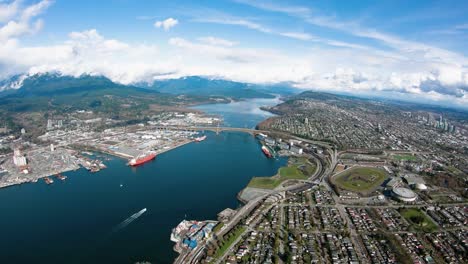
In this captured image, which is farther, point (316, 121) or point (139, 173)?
point (316, 121)


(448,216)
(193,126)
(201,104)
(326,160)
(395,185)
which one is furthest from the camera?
(201,104)

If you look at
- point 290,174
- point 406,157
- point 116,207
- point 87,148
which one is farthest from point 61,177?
point 406,157

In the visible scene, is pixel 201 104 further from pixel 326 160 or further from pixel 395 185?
pixel 395 185

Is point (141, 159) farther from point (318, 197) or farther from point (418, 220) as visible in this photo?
point (418, 220)

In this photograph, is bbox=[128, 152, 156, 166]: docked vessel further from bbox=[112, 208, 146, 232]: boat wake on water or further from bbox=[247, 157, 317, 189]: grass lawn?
bbox=[247, 157, 317, 189]: grass lawn

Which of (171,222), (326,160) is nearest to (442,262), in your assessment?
(171,222)

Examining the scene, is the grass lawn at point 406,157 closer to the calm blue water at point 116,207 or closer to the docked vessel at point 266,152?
the calm blue water at point 116,207

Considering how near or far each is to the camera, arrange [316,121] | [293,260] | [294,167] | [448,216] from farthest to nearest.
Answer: [316,121]
[294,167]
[448,216]
[293,260]
